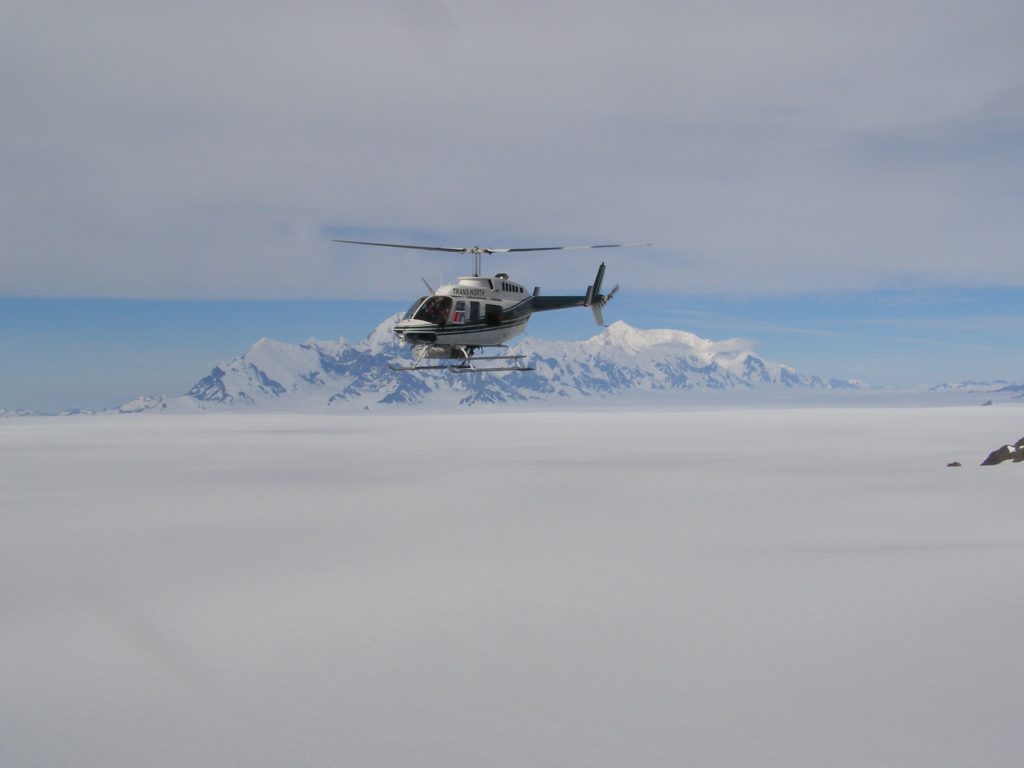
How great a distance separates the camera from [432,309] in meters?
37.5

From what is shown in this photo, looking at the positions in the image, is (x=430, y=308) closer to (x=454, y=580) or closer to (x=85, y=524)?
(x=85, y=524)

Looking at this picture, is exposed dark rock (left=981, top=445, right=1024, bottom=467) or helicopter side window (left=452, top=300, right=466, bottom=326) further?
exposed dark rock (left=981, top=445, right=1024, bottom=467)

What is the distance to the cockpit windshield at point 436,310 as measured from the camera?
123 feet

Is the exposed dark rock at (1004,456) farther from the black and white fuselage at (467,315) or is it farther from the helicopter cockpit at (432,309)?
the helicopter cockpit at (432,309)

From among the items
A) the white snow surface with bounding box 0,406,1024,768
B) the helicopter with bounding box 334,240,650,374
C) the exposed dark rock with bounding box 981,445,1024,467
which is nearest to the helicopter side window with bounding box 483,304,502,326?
the helicopter with bounding box 334,240,650,374

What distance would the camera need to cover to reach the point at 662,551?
830 inches

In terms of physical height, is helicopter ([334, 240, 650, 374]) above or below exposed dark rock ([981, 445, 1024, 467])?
above

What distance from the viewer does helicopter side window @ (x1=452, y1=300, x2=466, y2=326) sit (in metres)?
37.9

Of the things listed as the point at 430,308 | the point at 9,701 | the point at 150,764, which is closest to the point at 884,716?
the point at 150,764

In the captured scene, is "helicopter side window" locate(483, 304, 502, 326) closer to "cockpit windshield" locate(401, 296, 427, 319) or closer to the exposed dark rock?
"cockpit windshield" locate(401, 296, 427, 319)

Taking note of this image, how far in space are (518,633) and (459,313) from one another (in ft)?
82.6

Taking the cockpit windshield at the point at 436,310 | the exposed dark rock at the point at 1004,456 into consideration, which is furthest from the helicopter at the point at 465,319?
the exposed dark rock at the point at 1004,456

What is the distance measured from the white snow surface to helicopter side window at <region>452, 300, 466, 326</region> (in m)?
10.5

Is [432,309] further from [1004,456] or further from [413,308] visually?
→ [1004,456]
